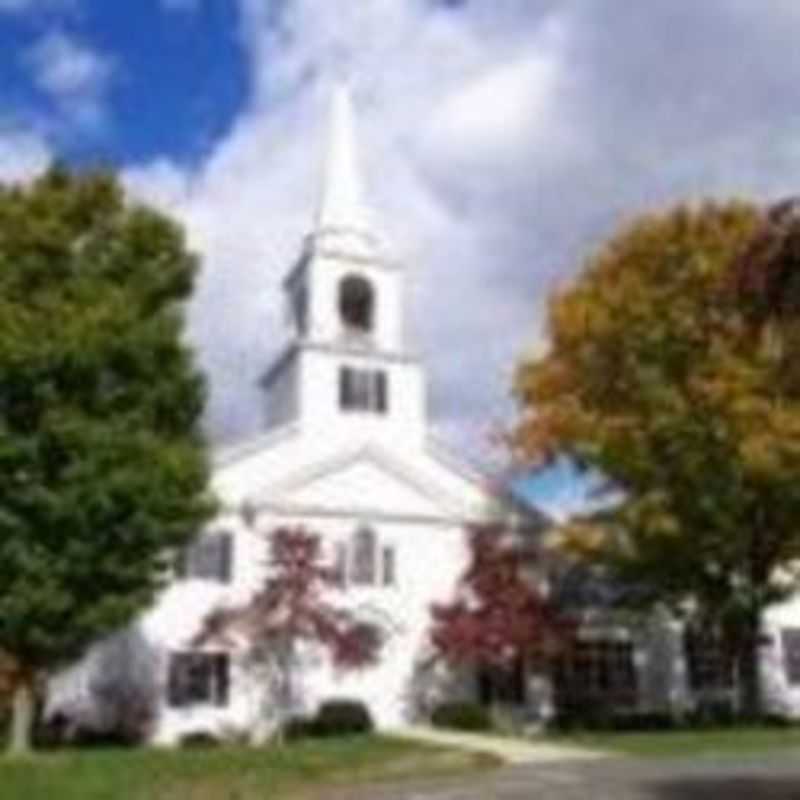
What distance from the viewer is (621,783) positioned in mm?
23906

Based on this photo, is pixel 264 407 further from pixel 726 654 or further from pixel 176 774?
pixel 176 774

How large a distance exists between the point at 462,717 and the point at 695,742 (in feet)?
34.1

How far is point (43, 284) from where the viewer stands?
32.3m

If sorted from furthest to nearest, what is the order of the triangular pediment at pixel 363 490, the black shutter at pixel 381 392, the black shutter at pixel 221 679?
the black shutter at pixel 381 392 → the triangular pediment at pixel 363 490 → the black shutter at pixel 221 679

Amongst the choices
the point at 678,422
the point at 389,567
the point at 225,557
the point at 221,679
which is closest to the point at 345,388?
the point at 389,567

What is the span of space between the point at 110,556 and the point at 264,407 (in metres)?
20.3

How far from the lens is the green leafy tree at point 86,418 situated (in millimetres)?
30547

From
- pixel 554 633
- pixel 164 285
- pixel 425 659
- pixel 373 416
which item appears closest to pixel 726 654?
pixel 554 633

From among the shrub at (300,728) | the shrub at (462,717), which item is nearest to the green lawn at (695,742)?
the shrub at (462,717)

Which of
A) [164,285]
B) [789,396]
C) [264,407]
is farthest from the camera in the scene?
[264,407]

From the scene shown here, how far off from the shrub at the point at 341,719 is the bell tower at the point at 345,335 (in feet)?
27.2

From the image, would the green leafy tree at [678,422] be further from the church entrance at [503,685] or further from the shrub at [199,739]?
the shrub at [199,739]

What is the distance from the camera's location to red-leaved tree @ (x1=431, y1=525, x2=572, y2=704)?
42.6 metres

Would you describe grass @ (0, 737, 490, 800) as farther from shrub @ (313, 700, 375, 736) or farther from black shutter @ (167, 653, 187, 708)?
black shutter @ (167, 653, 187, 708)
